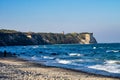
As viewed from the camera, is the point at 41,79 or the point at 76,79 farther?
the point at 76,79

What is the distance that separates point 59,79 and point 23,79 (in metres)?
2.34

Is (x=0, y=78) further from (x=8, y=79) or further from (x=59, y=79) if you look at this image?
(x=59, y=79)

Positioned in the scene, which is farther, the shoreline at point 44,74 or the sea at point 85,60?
the sea at point 85,60

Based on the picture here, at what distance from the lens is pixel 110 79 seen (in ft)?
69.8

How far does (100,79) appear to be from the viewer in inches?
826

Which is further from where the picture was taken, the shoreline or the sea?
the sea

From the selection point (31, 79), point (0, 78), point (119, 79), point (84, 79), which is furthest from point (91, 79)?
point (0, 78)

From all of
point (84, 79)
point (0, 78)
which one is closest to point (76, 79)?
point (84, 79)

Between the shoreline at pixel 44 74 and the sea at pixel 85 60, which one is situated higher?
the shoreline at pixel 44 74

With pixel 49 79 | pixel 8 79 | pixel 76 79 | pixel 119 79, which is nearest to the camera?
pixel 8 79

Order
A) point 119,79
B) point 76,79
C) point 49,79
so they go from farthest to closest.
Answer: point 119,79 < point 76,79 < point 49,79

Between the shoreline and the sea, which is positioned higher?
the shoreline

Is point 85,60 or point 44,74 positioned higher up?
point 44,74

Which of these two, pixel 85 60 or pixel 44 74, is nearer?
pixel 44 74
